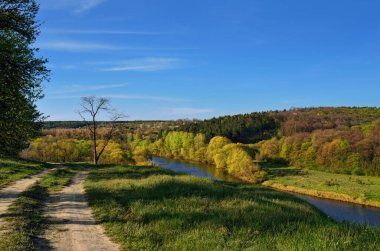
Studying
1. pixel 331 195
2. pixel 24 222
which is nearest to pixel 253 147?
pixel 331 195

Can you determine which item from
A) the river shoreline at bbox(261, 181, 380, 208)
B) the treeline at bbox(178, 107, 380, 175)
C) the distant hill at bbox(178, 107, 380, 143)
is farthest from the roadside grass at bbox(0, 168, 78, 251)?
the distant hill at bbox(178, 107, 380, 143)

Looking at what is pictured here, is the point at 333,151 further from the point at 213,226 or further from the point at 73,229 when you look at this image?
the point at 73,229

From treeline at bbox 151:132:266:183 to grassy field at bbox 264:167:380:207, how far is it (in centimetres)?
621

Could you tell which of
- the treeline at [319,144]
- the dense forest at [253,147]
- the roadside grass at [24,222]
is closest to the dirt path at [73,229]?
the roadside grass at [24,222]

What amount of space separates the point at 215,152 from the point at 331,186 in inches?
1880

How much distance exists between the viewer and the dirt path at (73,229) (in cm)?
1070

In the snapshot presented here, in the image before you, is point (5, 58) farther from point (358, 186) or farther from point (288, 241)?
point (358, 186)

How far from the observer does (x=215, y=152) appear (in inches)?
4587

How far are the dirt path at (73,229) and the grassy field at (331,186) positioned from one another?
58353mm

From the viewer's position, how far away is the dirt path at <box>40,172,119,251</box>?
10703 millimetres

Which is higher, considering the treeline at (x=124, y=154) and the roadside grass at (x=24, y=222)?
the roadside grass at (x=24, y=222)

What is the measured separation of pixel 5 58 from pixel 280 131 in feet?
529

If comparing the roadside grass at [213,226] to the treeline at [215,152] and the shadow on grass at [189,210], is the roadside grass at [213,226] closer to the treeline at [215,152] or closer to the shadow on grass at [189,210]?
the shadow on grass at [189,210]

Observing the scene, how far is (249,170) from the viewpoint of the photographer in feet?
294
